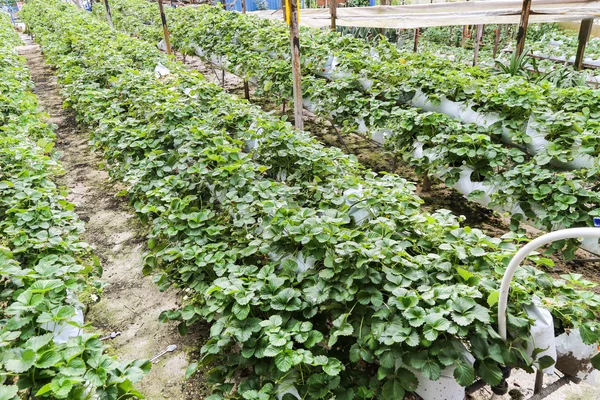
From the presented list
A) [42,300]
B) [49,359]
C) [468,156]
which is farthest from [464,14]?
[49,359]

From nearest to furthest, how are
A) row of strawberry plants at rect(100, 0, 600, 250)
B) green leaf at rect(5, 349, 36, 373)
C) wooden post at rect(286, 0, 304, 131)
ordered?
1. green leaf at rect(5, 349, 36, 373)
2. row of strawberry plants at rect(100, 0, 600, 250)
3. wooden post at rect(286, 0, 304, 131)

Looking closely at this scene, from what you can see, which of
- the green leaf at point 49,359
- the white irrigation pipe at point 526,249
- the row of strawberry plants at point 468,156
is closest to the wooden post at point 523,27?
the row of strawberry plants at point 468,156

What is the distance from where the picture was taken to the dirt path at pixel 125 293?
2.84 meters

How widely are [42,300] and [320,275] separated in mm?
1364

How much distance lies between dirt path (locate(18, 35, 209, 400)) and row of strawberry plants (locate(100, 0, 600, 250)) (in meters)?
2.58

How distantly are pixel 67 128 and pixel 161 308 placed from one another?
5227 millimetres

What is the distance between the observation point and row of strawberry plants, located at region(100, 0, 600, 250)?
10.5ft

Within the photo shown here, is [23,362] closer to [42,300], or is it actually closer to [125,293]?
[42,300]

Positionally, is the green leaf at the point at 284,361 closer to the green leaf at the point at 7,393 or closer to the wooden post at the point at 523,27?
the green leaf at the point at 7,393

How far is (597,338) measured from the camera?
6.17ft

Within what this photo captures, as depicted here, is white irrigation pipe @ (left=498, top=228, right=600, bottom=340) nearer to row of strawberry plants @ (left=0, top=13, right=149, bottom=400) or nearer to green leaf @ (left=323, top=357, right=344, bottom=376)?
green leaf @ (left=323, top=357, right=344, bottom=376)

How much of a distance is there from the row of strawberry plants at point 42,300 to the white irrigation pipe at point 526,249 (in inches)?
61.6

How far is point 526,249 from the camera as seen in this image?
1.56m

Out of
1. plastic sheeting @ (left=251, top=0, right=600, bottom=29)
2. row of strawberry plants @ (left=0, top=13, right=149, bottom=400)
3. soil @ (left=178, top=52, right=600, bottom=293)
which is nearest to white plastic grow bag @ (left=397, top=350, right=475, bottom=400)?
row of strawberry plants @ (left=0, top=13, right=149, bottom=400)
